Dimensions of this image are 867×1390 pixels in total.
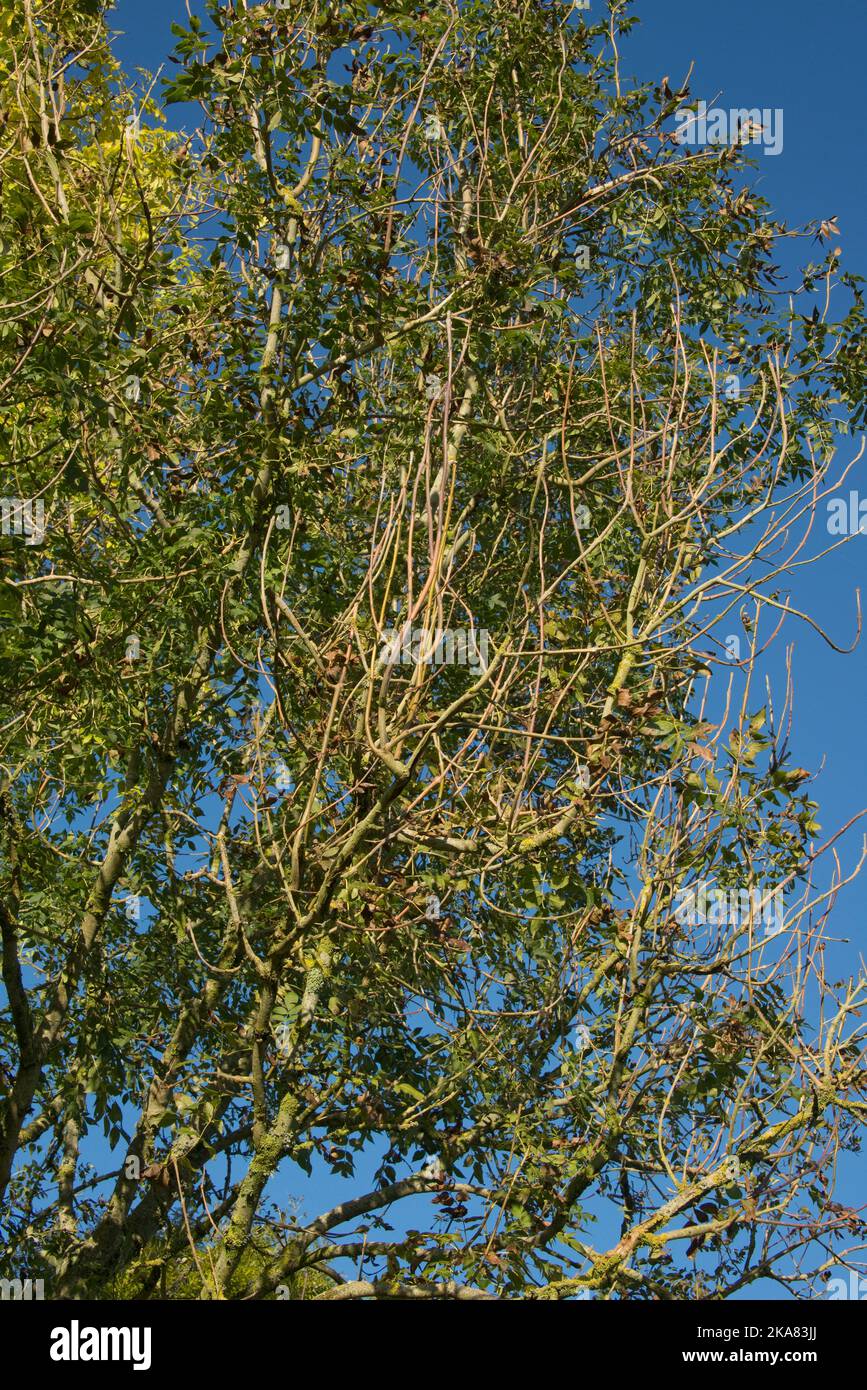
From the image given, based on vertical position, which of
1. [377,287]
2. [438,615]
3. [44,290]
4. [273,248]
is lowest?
[438,615]

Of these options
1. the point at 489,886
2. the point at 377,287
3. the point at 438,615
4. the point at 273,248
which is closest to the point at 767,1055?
the point at 489,886

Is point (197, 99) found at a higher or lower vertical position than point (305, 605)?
higher

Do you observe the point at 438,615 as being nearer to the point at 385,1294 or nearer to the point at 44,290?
the point at 44,290

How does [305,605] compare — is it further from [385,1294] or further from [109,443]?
[385,1294]

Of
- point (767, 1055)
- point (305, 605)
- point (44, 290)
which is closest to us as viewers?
point (44, 290)

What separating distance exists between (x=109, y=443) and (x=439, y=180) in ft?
10.9

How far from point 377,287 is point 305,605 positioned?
2283mm

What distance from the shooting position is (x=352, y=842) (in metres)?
5.91

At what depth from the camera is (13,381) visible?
7.10 m

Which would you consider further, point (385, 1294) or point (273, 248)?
point (273, 248)

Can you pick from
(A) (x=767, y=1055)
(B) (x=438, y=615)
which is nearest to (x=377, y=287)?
(B) (x=438, y=615)
